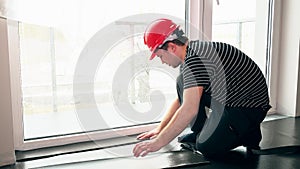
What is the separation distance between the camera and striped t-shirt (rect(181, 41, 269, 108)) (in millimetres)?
1422

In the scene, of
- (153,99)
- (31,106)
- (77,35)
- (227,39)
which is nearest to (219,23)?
(227,39)

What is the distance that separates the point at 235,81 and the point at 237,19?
832mm

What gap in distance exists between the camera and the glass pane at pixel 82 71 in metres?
1.58

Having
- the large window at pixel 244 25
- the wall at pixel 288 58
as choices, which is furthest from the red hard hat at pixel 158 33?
the wall at pixel 288 58

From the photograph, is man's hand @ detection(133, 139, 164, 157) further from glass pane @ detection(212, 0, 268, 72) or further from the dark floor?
glass pane @ detection(212, 0, 268, 72)

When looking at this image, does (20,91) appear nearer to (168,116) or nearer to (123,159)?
(123,159)

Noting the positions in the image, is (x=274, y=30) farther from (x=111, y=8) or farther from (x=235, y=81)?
(x=111, y=8)

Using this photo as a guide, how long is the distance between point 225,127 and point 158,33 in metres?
0.52

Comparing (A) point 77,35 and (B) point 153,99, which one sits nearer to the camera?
(A) point 77,35

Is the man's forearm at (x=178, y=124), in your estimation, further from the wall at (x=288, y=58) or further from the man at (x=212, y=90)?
the wall at (x=288, y=58)

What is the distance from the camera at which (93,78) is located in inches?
66.4

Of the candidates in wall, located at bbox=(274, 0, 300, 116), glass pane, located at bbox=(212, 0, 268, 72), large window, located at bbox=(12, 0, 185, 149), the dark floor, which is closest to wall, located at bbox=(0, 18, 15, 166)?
the dark floor

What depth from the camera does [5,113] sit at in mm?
1397

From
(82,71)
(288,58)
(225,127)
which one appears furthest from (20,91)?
(288,58)
